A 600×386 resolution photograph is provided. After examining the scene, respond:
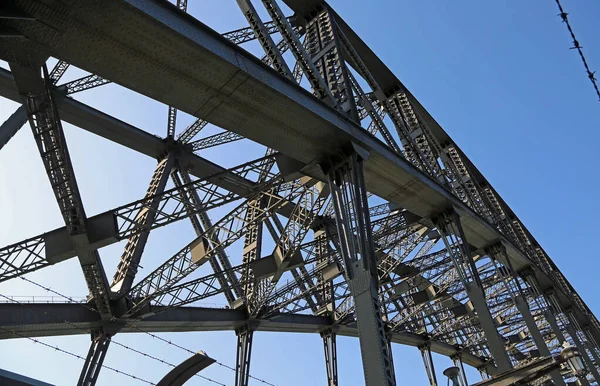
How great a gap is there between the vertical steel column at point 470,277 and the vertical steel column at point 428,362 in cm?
1789

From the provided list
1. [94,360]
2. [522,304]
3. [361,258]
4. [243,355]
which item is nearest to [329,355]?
[243,355]

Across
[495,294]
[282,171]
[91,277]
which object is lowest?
[91,277]

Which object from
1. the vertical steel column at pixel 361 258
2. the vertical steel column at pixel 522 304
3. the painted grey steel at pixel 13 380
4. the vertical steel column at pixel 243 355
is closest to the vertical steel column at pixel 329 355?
the vertical steel column at pixel 243 355

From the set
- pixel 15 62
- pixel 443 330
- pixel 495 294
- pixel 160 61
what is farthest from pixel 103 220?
pixel 443 330

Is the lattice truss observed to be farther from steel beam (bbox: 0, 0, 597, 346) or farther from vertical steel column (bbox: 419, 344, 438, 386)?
vertical steel column (bbox: 419, 344, 438, 386)

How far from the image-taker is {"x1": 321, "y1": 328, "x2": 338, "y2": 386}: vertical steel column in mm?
26484

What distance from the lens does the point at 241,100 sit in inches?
491

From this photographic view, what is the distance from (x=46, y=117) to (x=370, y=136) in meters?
8.52

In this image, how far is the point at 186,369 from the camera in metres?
9.48

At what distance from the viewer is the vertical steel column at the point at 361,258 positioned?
39.7 feet

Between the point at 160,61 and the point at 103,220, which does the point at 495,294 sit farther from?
the point at 160,61

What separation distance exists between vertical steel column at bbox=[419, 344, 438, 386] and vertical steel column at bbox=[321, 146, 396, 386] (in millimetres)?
24878

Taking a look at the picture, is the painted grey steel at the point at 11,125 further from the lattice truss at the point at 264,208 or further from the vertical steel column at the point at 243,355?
the vertical steel column at the point at 243,355

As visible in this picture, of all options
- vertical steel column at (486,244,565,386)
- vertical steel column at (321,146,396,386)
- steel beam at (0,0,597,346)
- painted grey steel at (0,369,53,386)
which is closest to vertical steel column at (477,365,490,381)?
vertical steel column at (486,244,565,386)
